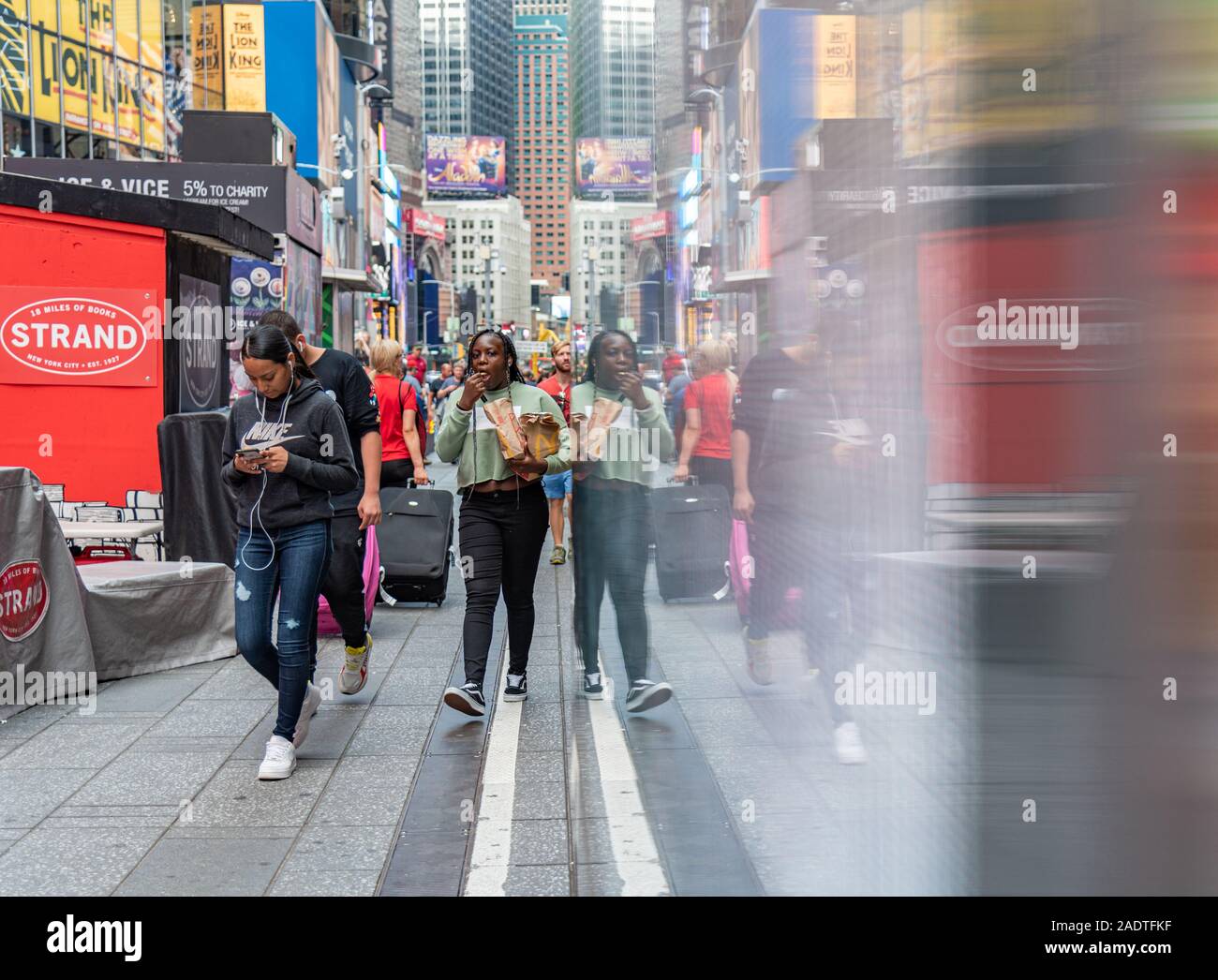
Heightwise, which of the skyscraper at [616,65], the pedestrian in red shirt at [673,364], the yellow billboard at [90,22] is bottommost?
the pedestrian in red shirt at [673,364]

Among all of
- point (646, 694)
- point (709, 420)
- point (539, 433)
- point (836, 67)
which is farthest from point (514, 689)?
point (836, 67)

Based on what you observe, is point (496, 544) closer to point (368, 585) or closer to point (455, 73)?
point (368, 585)

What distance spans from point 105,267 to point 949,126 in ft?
28.8

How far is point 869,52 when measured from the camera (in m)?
2.39

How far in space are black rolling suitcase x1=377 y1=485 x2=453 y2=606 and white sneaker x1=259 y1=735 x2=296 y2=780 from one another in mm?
4032

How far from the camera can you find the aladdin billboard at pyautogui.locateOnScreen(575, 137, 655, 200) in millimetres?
3654

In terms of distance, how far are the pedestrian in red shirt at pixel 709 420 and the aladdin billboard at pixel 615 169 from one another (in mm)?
492

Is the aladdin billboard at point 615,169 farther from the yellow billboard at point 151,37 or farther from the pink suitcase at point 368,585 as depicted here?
the yellow billboard at point 151,37

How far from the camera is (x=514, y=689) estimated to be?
673 cm

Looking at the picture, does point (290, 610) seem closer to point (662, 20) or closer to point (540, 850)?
point (540, 850)

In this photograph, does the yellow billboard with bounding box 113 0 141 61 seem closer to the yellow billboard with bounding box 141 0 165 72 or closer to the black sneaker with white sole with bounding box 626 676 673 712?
the yellow billboard with bounding box 141 0 165 72

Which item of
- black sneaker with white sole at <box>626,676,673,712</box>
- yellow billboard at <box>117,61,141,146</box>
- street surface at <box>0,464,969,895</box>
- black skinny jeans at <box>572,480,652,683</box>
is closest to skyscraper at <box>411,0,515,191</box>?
yellow billboard at <box>117,61,141,146</box>

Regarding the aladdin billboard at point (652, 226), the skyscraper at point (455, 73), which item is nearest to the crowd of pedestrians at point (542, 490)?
the aladdin billboard at point (652, 226)

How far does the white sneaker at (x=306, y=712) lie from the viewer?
5.76 metres
